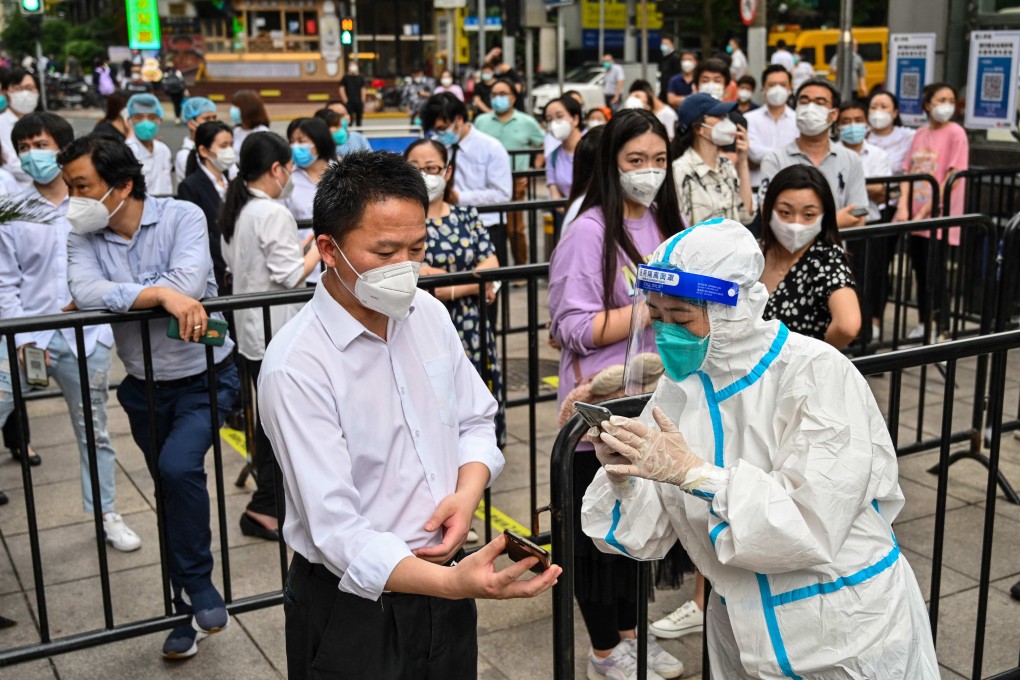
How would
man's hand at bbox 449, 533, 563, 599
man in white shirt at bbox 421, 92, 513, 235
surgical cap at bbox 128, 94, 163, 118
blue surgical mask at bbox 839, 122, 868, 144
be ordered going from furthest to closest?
1. surgical cap at bbox 128, 94, 163, 118
2. man in white shirt at bbox 421, 92, 513, 235
3. blue surgical mask at bbox 839, 122, 868, 144
4. man's hand at bbox 449, 533, 563, 599

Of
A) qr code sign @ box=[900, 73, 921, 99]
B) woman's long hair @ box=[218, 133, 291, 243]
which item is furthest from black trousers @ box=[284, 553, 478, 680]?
qr code sign @ box=[900, 73, 921, 99]

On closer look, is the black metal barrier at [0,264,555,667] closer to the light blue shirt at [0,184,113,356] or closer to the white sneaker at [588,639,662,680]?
the white sneaker at [588,639,662,680]

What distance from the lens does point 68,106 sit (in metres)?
47.7

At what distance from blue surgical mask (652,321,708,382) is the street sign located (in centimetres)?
3715

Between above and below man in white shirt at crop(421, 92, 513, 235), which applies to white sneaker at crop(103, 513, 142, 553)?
below

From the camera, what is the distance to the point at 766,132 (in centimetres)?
961

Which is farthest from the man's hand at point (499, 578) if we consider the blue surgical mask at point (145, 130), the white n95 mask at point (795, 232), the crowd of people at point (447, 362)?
the blue surgical mask at point (145, 130)

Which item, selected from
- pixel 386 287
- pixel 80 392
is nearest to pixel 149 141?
pixel 80 392

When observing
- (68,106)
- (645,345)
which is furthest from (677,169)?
(68,106)

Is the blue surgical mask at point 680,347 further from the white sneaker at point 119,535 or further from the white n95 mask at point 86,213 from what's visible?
the white sneaker at point 119,535

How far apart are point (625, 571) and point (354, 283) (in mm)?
1752

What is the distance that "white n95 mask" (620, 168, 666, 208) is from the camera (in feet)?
13.1

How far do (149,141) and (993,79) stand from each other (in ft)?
26.1

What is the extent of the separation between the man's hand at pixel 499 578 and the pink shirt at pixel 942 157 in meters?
7.71
